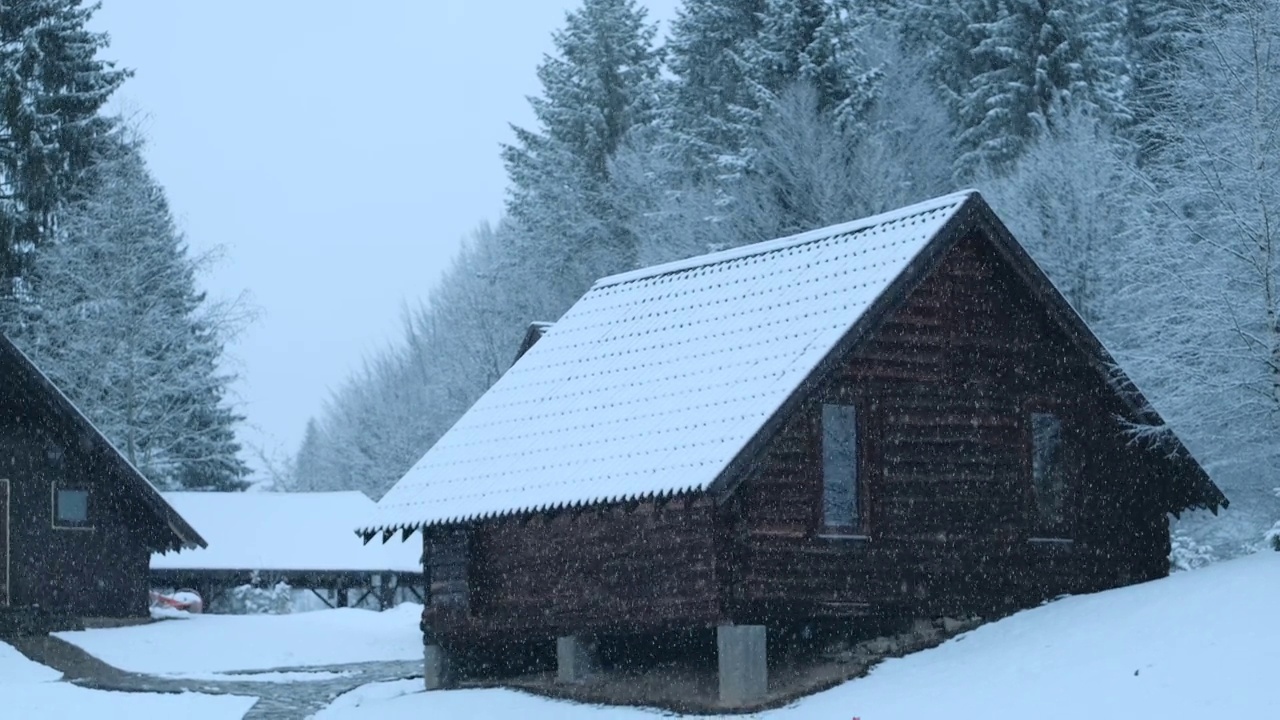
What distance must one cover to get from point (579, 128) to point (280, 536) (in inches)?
804

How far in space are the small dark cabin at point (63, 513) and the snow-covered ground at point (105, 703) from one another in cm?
755

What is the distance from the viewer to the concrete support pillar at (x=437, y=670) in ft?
98.5

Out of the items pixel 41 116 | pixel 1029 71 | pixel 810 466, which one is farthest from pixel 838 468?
pixel 41 116

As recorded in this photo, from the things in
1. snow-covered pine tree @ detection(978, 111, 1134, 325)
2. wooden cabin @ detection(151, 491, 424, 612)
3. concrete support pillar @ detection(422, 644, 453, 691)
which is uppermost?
snow-covered pine tree @ detection(978, 111, 1134, 325)

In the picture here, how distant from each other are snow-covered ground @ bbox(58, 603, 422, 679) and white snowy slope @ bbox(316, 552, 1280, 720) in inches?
352

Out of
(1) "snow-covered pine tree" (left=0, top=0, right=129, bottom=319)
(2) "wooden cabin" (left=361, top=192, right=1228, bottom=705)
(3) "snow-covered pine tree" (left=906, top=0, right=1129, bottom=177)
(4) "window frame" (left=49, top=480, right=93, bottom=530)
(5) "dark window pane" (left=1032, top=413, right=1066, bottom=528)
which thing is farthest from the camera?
(1) "snow-covered pine tree" (left=0, top=0, right=129, bottom=319)

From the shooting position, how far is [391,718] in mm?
26719

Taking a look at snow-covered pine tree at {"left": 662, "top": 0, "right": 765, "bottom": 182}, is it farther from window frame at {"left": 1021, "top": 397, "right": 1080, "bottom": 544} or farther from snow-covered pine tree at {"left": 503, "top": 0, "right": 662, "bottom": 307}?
window frame at {"left": 1021, "top": 397, "right": 1080, "bottom": 544}

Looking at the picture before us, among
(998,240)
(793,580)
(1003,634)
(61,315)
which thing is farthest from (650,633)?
(61,315)

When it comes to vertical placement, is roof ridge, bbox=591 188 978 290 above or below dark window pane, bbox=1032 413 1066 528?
above

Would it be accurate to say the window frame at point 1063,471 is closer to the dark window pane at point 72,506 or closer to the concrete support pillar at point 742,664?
the concrete support pillar at point 742,664

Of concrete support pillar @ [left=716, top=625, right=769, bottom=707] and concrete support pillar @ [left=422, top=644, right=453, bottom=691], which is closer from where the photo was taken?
concrete support pillar @ [left=716, top=625, right=769, bottom=707]

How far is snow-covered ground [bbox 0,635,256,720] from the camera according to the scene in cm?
2705

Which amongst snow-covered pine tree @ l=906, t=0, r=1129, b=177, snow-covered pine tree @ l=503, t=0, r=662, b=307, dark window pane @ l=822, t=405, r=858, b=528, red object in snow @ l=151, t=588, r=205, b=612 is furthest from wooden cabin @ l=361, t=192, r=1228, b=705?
snow-covered pine tree @ l=503, t=0, r=662, b=307
